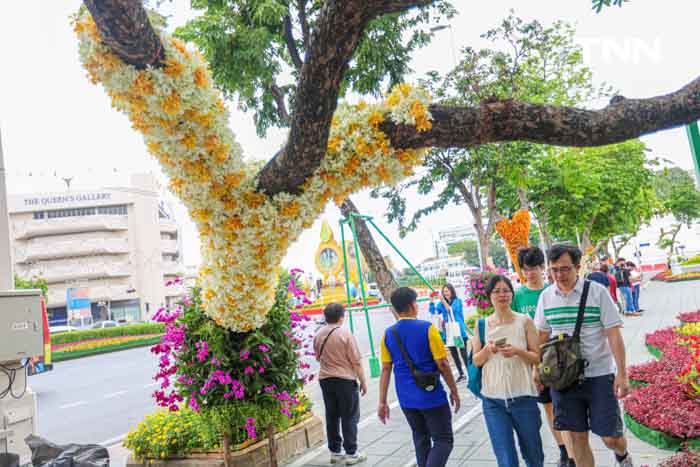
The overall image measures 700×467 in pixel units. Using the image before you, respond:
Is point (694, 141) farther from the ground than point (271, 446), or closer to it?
farther from the ground

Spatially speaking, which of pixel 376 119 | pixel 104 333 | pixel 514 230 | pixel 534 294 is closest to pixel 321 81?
pixel 376 119

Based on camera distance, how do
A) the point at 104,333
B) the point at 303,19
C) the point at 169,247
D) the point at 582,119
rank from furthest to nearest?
the point at 169,247, the point at 104,333, the point at 303,19, the point at 582,119

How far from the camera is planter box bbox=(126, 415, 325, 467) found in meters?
4.98

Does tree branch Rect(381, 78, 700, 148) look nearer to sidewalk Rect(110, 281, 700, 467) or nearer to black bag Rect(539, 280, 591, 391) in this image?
black bag Rect(539, 280, 591, 391)

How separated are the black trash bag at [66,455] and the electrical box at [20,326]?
1055mm

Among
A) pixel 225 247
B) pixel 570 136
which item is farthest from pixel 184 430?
pixel 570 136

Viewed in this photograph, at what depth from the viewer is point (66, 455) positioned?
4.19m

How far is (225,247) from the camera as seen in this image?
13.5 ft

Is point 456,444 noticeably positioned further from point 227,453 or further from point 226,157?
point 226,157

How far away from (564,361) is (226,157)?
2.66 m

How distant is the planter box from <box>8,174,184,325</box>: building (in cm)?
5373

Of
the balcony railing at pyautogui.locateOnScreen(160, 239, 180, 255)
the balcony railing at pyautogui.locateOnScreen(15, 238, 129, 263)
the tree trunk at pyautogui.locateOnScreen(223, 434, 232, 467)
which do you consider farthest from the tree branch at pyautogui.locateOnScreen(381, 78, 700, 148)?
the balcony railing at pyautogui.locateOnScreen(160, 239, 180, 255)

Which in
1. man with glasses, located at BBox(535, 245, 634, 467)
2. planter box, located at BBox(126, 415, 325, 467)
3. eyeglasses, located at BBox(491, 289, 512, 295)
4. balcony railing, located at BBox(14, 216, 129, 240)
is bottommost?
planter box, located at BBox(126, 415, 325, 467)

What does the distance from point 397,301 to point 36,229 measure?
202 ft
